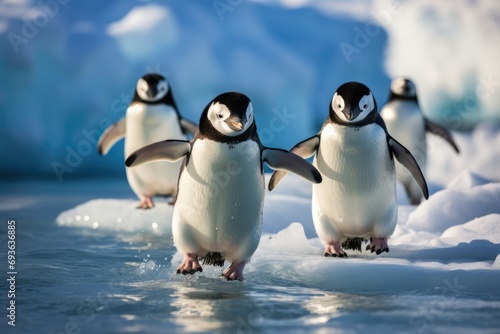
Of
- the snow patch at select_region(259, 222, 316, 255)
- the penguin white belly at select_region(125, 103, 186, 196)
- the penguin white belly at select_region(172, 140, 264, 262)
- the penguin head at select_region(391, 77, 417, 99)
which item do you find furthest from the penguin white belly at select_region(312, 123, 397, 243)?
the penguin head at select_region(391, 77, 417, 99)

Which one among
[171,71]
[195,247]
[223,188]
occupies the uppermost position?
[171,71]

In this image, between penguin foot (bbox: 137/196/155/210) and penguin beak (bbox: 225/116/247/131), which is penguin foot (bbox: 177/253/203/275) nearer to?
penguin beak (bbox: 225/116/247/131)

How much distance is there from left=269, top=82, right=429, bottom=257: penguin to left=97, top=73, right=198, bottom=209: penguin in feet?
5.88

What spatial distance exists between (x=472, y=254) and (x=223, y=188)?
3.75 feet

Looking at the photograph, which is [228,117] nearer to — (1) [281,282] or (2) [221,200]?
(2) [221,200]

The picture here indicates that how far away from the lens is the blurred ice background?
32.3 ft

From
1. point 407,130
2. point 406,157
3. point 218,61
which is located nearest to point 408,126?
point 407,130

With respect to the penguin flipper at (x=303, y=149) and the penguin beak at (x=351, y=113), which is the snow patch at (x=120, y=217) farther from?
the penguin beak at (x=351, y=113)

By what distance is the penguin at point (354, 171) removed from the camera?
3281 millimetres

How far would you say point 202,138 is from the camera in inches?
116

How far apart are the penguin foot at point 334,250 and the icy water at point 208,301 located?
346mm

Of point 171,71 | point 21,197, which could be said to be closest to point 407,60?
point 171,71

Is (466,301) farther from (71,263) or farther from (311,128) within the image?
(311,128)

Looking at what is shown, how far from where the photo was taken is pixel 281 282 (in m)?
3.01
